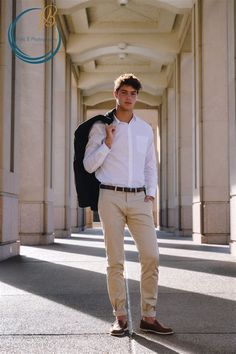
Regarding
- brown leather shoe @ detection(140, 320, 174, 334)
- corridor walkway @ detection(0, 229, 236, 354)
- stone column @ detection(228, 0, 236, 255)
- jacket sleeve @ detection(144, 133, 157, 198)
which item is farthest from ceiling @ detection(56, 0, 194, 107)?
brown leather shoe @ detection(140, 320, 174, 334)

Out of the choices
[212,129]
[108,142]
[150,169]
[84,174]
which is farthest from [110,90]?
[108,142]

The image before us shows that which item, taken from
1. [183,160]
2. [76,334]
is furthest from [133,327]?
[183,160]

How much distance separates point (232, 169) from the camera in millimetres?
10359

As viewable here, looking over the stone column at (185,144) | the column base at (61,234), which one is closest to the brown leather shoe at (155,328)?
the column base at (61,234)

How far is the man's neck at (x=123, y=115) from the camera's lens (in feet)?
12.9

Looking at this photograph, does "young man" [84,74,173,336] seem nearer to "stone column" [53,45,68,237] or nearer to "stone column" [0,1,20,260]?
"stone column" [0,1,20,260]

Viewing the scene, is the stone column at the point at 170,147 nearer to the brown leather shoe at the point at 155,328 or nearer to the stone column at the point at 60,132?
the stone column at the point at 60,132

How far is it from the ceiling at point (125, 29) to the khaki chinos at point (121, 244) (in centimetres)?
1414

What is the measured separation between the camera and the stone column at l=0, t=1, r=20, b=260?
9.41 metres

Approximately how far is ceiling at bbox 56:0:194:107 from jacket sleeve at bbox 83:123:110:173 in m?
13.8

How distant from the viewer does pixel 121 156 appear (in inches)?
153

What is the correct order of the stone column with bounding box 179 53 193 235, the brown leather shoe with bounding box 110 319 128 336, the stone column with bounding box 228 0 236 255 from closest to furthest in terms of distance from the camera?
the brown leather shoe with bounding box 110 319 128 336 → the stone column with bounding box 228 0 236 255 → the stone column with bounding box 179 53 193 235

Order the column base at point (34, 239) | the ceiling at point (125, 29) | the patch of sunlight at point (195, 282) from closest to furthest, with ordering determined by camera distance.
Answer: the patch of sunlight at point (195, 282) → the column base at point (34, 239) → the ceiling at point (125, 29)

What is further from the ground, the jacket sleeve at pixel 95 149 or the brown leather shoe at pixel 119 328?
the jacket sleeve at pixel 95 149
